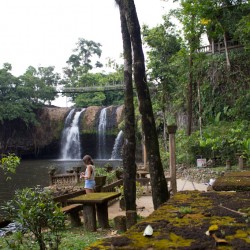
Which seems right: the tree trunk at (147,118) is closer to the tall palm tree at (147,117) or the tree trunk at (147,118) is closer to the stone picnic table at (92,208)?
the tall palm tree at (147,117)

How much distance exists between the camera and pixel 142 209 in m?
8.67

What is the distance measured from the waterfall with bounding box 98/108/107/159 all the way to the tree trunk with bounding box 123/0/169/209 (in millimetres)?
26714

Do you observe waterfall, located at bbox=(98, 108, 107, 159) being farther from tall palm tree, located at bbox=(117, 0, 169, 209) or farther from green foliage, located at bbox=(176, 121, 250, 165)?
tall palm tree, located at bbox=(117, 0, 169, 209)

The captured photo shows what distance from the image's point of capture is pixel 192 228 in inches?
69.0

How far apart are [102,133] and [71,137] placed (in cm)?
321

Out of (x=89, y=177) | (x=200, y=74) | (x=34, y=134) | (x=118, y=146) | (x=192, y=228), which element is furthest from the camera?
(x=34, y=134)

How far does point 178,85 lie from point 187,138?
180 inches

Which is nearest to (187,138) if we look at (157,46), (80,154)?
(157,46)

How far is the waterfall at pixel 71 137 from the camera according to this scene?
33.4 metres

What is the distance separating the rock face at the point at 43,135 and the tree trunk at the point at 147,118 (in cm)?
2716

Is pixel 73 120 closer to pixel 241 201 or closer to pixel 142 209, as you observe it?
pixel 142 209

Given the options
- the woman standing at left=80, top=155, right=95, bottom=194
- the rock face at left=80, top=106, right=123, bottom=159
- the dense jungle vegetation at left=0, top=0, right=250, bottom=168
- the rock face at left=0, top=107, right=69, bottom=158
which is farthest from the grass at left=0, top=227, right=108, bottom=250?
the rock face at left=0, top=107, right=69, bottom=158

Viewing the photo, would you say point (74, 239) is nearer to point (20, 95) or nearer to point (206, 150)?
point (206, 150)

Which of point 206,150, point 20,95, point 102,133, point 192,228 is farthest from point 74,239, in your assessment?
point 20,95
